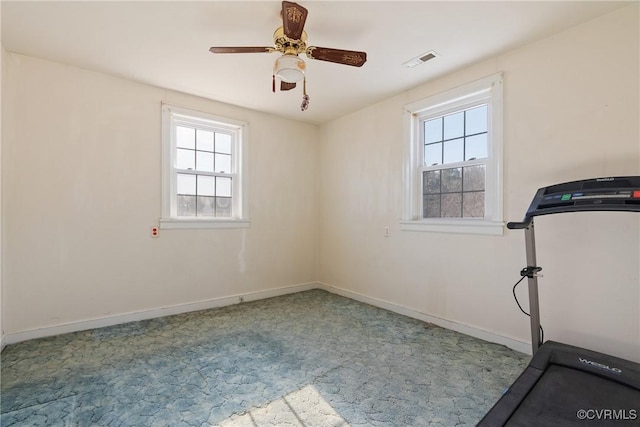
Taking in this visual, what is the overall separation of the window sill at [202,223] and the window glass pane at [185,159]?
0.66m

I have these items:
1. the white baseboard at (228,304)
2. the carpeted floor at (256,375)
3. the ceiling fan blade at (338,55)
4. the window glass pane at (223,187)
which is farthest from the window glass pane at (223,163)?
the ceiling fan blade at (338,55)

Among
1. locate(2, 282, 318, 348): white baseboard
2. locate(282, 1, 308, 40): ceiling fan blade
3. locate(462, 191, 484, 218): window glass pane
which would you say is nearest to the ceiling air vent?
locate(282, 1, 308, 40): ceiling fan blade

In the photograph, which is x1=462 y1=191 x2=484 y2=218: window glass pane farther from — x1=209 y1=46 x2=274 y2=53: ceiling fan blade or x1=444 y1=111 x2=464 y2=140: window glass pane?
x1=209 y1=46 x2=274 y2=53: ceiling fan blade

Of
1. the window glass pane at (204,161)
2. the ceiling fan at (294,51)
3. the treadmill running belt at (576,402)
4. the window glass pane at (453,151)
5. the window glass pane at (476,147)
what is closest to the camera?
the treadmill running belt at (576,402)

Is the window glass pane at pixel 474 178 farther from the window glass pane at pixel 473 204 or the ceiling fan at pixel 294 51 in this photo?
the ceiling fan at pixel 294 51

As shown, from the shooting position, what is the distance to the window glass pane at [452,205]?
3215 mm

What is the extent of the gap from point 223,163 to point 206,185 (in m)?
0.38

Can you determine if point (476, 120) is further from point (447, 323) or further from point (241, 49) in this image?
point (241, 49)

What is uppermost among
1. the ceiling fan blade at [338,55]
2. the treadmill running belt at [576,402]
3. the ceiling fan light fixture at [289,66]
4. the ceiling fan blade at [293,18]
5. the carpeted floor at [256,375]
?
the ceiling fan blade at [293,18]

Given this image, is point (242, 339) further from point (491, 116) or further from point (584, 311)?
point (491, 116)

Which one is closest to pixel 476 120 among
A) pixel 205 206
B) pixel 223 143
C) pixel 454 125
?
pixel 454 125

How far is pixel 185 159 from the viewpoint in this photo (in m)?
3.75

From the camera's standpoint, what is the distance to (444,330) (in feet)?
10.2

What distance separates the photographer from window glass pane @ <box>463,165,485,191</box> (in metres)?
3.02
